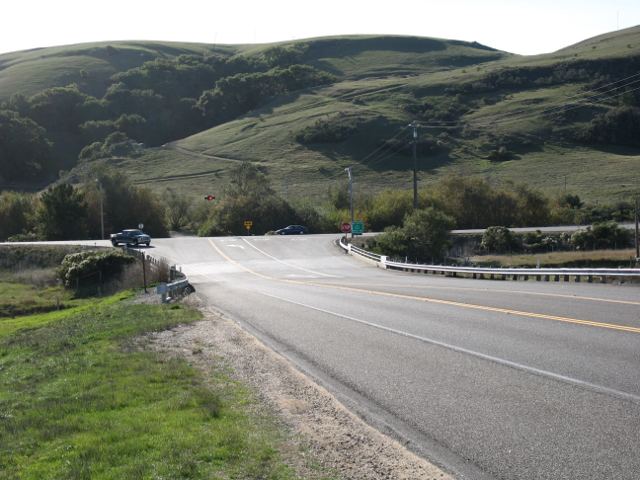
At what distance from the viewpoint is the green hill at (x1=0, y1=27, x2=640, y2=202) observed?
112250 millimetres

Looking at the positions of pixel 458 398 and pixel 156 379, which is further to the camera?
pixel 156 379

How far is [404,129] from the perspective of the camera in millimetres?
128500

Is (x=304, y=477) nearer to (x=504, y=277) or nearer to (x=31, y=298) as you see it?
(x=504, y=277)

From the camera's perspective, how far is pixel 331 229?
294 feet

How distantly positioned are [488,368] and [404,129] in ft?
393

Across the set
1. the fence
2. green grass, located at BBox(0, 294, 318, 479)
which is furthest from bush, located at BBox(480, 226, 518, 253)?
green grass, located at BBox(0, 294, 318, 479)

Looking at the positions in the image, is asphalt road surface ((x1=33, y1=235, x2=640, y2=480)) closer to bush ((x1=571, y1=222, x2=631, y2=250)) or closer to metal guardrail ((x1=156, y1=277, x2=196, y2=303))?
metal guardrail ((x1=156, y1=277, x2=196, y2=303))

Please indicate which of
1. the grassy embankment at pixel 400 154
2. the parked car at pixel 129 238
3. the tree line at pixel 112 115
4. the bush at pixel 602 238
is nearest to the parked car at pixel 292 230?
the grassy embankment at pixel 400 154

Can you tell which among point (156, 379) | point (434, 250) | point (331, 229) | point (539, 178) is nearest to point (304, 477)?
point (156, 379)

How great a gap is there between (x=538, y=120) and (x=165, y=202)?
6575cm

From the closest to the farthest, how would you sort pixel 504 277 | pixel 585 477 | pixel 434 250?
pixel 585 477 < pixel 504 277 < pixel 434 250

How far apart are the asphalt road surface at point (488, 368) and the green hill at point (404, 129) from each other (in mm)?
79553

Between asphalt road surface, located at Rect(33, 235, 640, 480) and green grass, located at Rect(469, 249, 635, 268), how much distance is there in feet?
95.8

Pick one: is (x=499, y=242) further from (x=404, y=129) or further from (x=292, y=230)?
(x=404, y=129)
